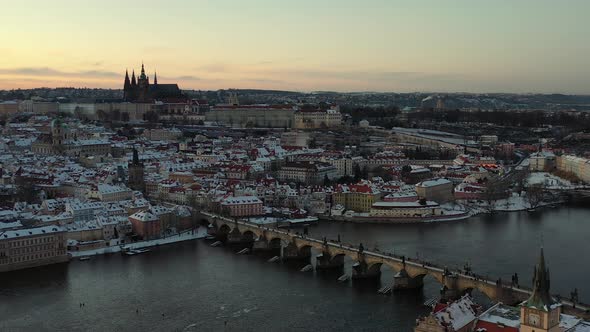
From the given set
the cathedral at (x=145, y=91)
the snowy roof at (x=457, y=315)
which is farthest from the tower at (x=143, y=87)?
the snowy roof at (x=457, y=315)

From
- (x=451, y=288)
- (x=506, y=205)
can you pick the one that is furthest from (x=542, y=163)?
(x=451, y=288)

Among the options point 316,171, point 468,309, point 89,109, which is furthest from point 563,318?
point 89,109

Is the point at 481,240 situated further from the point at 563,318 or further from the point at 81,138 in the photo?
the point at 81,138

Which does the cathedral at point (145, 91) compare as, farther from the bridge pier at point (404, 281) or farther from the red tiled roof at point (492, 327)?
the red tiled roof at point (492, 327)

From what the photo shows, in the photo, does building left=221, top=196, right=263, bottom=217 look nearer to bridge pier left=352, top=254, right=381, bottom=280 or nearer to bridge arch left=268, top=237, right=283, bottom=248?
bridge arch left=268, top=237, right=283, bottom=248

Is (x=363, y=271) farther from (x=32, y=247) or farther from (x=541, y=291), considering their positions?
(x=32, y=247)

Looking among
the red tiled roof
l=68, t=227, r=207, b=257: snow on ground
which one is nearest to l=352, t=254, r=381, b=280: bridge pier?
the red tiled roof

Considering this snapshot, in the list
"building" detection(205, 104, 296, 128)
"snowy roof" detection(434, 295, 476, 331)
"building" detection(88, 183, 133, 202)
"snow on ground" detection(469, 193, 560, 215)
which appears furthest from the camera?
"building" detection(205, 104, 296, 128)
